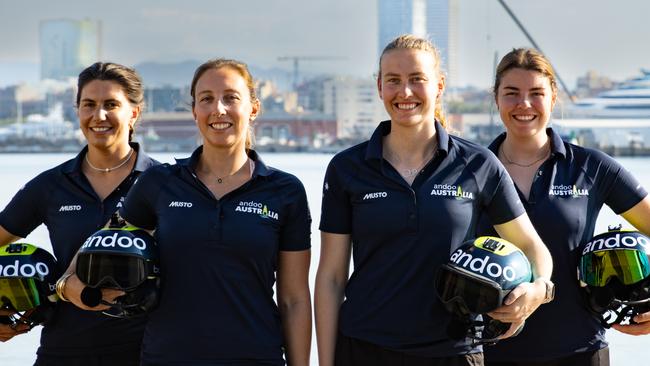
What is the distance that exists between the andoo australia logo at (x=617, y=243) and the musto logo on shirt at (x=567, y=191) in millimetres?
157

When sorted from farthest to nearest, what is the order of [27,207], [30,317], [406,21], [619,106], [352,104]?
[406,21] → [352,104] → [619,106] → [27,207] → [30,317]

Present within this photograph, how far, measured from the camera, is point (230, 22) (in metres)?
160

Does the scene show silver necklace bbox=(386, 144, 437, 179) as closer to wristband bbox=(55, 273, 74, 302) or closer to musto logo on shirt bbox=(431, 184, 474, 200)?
musto logo on shirt bbox=(431, 184, 474, 200)

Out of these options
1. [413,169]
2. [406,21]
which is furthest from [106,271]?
[406,21]

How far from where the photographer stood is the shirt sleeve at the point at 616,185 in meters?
3.67

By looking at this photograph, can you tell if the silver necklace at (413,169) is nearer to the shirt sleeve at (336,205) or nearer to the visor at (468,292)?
the shirt sleeve at (336,205)

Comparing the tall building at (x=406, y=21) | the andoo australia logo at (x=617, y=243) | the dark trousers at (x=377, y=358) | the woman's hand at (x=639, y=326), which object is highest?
the tall building at (x=406, y=21)

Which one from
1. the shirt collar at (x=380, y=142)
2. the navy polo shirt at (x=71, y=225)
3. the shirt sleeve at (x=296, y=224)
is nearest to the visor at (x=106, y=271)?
the navy polo shirt at (x=71, y=225)

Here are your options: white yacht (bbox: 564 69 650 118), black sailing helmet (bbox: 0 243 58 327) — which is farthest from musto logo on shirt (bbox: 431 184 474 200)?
white yacht (bbox: 564 69 650 118)

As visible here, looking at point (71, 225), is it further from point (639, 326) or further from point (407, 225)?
point (639, 326)

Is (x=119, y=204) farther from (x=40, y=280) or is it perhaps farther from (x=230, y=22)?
(x=230, y=22)

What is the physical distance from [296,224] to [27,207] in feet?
3.21

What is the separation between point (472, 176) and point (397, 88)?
322 mm

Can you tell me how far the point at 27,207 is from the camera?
3.75 metres
